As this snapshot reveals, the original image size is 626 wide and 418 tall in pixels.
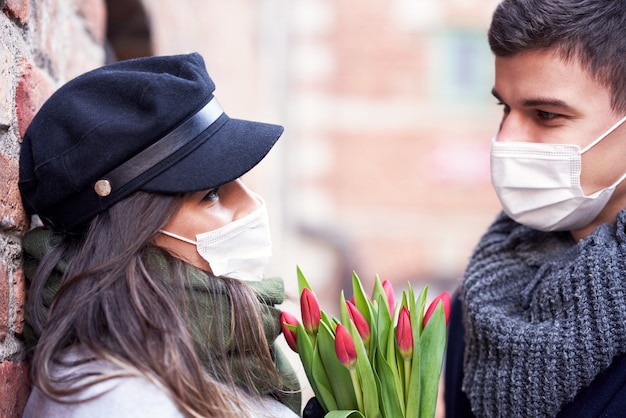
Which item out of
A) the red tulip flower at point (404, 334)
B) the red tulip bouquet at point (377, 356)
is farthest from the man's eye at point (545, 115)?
the red tulip flower at point (404, 334)

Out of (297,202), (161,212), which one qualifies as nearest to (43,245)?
(161,212)

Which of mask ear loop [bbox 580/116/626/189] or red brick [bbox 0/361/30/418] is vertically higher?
mask ear loop [bbox 580/116/626/189]

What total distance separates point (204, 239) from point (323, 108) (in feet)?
36.7

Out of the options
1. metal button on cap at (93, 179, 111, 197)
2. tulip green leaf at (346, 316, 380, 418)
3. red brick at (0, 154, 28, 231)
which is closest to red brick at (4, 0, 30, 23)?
red brick at (0, 154, 28, 231)

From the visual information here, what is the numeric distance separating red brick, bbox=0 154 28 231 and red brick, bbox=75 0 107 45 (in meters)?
0.79

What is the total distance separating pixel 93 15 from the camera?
2471 millimetres

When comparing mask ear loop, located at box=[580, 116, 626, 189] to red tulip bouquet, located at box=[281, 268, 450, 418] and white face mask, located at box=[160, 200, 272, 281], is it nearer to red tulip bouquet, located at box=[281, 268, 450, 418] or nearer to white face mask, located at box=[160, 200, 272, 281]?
red tulip bouquet, located at box=[281, 268, 450, 418]

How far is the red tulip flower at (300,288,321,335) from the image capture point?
1.81 m

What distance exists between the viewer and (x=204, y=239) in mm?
1750

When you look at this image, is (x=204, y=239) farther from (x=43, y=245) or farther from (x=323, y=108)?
(x=323, y=108)

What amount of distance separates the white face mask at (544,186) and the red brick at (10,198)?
120 centimetres

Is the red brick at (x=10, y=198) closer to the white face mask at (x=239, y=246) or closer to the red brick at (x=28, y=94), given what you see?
the red brick at (x=28, y=94)

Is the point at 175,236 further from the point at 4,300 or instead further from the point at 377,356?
the point at 377,356

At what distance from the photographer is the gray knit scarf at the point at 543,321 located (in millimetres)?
1817
